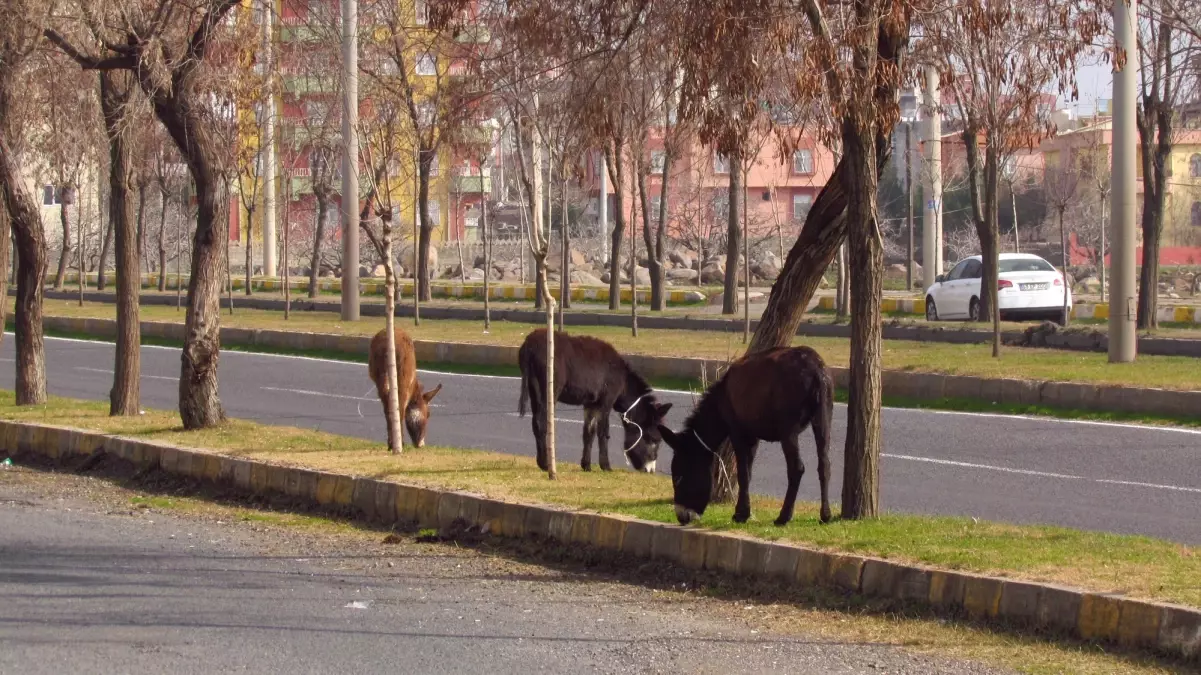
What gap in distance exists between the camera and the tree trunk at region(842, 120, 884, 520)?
8.71 metres

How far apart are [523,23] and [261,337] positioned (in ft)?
66.0

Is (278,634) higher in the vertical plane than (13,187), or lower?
lower

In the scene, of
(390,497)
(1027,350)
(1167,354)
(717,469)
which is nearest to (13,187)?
(390,497)

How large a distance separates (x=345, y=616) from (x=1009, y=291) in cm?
2379

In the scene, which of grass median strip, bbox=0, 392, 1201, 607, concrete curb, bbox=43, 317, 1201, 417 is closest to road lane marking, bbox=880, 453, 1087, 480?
concrete curb, bbox=43, 317, 1201, 417

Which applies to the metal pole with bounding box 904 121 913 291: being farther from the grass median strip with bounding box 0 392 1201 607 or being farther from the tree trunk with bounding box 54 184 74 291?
the grass median strip with bounding box 0 392 1201 607

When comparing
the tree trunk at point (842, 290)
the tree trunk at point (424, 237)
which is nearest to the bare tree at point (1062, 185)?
the tree trunk at point (842, 290)

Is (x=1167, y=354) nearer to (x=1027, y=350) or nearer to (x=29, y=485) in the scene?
(x=1027, y=350)

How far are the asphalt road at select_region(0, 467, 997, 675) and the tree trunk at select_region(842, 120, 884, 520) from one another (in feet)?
5.28

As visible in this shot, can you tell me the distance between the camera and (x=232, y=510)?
37.7 ft

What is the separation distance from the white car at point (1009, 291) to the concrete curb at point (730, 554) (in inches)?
749

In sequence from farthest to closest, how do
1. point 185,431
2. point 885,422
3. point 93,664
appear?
1. point 885,422
2. point 185,431
3. point 93,664

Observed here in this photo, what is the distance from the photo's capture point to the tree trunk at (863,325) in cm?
871

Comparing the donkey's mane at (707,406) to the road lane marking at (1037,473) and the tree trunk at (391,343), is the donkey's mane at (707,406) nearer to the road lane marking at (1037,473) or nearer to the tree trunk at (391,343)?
the tree trunk at (391,343)
